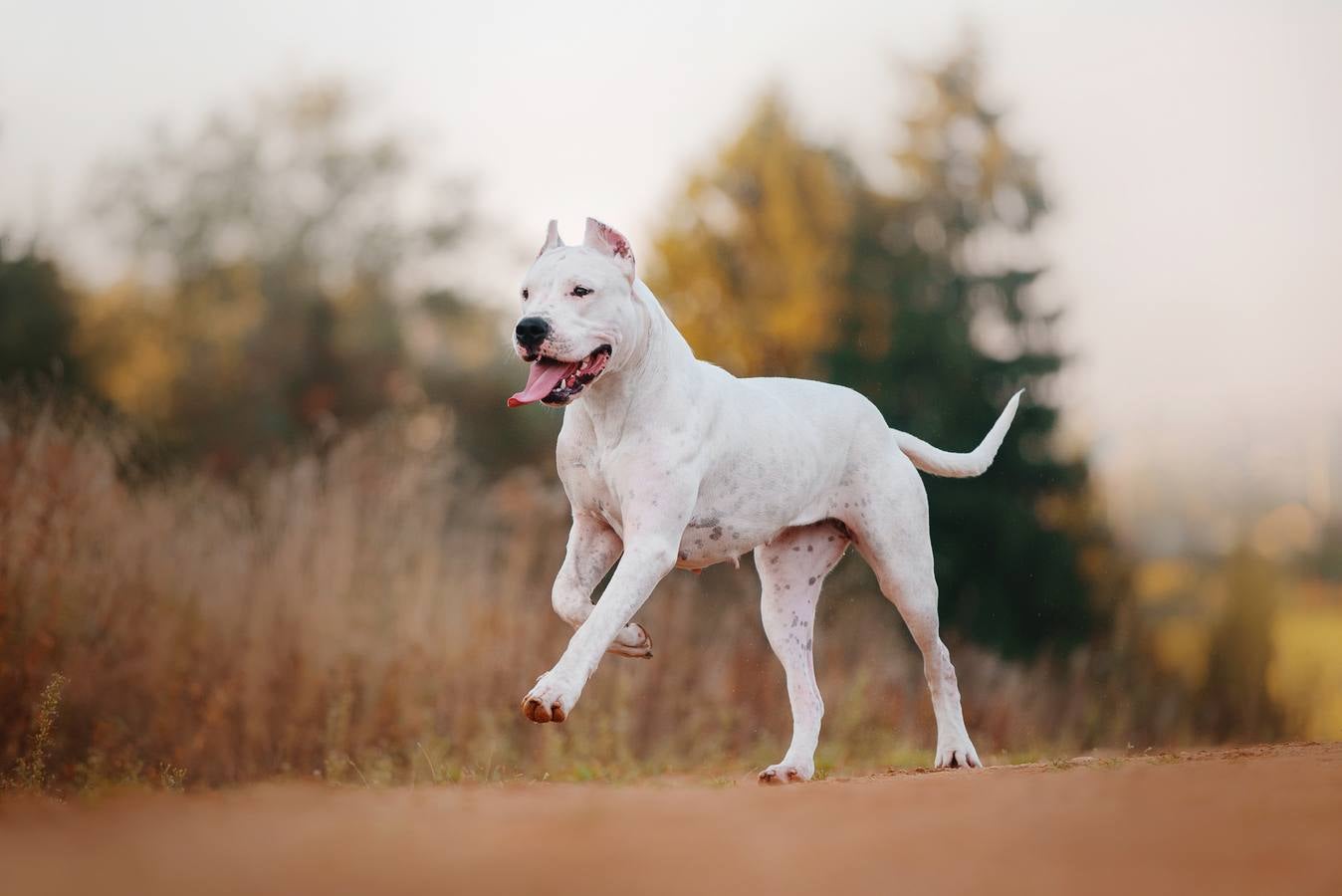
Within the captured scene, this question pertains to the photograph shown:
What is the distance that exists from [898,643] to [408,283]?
10.5 meters

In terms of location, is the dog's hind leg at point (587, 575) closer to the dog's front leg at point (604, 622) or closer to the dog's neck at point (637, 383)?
the dog's front leg at point (604, 622)

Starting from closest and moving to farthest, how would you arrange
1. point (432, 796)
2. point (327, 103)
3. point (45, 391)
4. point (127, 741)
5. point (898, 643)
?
point (432, 796), point (127, 741), point (45, 391), point (898, 643), point (327, 103)

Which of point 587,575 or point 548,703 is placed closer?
point 548,703

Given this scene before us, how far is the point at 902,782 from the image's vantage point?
4.65m

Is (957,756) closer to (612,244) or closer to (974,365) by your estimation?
(612,244)

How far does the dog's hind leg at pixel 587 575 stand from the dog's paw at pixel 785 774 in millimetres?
753

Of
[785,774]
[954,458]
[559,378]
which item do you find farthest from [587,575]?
[954,458]

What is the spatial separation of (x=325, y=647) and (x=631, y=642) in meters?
3.94

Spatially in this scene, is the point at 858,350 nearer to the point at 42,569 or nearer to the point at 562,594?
the point at 42,569

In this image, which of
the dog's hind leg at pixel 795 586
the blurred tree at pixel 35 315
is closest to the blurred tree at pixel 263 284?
the blurred tree at pixel 35 315

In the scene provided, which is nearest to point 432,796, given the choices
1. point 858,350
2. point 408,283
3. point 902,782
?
point 902,782

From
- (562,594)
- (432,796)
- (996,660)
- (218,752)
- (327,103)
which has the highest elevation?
(327,103)

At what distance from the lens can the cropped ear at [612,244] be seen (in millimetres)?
5141

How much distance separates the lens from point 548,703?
439cm
